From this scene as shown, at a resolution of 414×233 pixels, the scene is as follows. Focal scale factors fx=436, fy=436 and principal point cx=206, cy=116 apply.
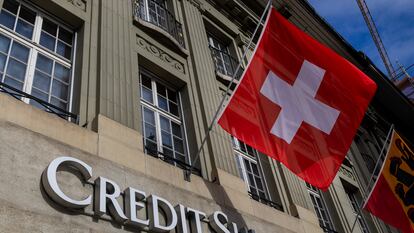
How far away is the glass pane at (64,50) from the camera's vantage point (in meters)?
7.83

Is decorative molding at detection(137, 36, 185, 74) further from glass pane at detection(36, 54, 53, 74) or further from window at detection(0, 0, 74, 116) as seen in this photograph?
glass pane at detection(36, 54, 53, 74)

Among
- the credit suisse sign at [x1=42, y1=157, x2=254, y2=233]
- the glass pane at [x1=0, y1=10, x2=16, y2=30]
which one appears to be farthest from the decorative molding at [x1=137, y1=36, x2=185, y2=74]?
the credit suisse sign at [x1=42, y1=157, x2=254, y2=233]

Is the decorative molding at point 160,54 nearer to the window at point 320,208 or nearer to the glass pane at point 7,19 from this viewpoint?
the glass pane at point 7,19

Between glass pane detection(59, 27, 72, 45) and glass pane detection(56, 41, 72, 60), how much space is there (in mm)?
156

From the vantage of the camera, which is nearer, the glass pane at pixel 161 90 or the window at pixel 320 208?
the glass pane at pixel 161 90

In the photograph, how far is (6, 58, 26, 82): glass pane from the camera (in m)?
6.61

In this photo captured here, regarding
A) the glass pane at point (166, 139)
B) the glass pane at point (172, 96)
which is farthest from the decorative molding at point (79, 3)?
the glass pane at point (166, 139)

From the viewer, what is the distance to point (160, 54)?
32.5 ft

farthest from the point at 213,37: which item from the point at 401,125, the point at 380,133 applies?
the point at 401,125

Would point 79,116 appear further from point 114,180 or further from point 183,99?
point 183,99

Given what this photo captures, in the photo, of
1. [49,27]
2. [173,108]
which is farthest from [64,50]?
[173,108]

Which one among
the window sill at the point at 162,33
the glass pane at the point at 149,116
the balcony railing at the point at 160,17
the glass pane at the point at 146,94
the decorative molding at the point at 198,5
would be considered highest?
the decorative molding at the point at 198,5

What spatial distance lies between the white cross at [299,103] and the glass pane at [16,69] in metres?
3.90

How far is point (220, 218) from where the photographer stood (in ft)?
23.8
